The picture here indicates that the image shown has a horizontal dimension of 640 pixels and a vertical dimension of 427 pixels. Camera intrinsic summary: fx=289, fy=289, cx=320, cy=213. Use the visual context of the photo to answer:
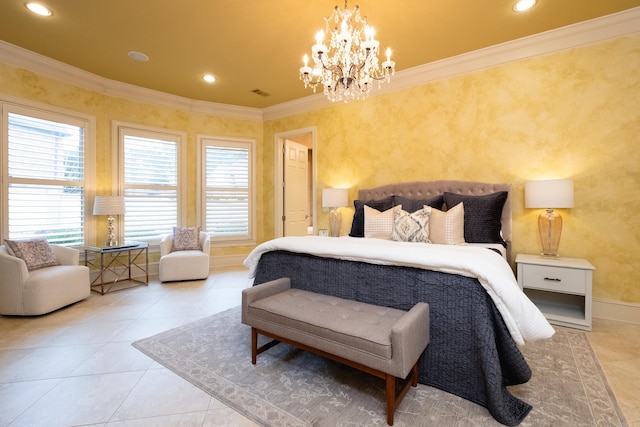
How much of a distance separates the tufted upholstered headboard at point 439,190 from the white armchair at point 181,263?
8.32 ft

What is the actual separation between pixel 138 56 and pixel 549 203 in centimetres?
473

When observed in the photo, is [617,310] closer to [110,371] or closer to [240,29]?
[110,371]

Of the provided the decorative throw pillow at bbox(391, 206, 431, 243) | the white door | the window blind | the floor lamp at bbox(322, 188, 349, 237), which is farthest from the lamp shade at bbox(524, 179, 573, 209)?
the window blind

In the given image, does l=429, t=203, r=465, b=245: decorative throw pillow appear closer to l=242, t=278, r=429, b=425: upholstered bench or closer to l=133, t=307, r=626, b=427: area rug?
l=133, t=307, r=626, b=427: area rug

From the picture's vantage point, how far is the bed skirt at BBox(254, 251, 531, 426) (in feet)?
5.00

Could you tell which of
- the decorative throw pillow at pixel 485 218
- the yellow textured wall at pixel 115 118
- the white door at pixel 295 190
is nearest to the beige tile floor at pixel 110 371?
the decorative throw pillow at pixel 485 218

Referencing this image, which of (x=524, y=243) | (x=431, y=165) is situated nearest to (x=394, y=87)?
(x=431, y=165)

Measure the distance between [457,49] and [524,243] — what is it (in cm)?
229

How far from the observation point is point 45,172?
363 cm

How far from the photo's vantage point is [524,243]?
10.4ft

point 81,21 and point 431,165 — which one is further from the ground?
point 81,21

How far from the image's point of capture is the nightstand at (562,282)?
2512 mm

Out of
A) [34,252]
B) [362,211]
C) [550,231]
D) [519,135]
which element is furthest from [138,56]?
[550,231]

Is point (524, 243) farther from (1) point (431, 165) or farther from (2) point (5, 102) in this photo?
(2) point (5, 102)
